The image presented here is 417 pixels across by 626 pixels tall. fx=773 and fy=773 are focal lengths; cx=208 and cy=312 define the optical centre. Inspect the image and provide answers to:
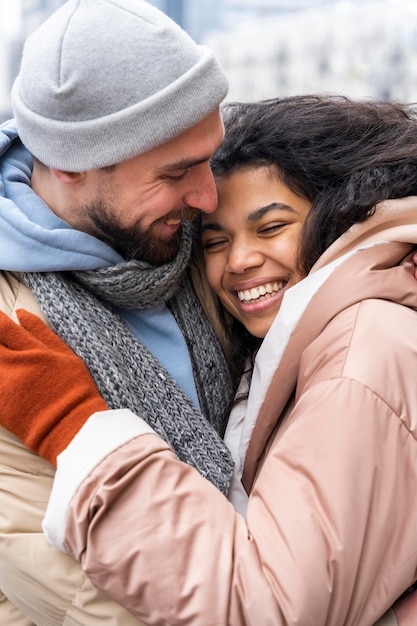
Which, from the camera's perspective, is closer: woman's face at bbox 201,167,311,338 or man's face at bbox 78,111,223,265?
man's face at bbox 78,111,223,265

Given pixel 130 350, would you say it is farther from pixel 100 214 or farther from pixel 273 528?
pixel 273 528

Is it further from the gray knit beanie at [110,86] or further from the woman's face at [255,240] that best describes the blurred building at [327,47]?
the gray knit beanie at [110,86]

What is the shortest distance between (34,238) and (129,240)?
22 cm

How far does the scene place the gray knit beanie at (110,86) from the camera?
1.48 m

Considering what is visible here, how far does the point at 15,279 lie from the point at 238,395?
0.58 m

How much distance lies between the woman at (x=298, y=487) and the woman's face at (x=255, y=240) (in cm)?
21

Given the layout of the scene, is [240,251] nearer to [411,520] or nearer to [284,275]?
[284,275]

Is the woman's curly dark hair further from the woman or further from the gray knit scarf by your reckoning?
the gray knit scarf

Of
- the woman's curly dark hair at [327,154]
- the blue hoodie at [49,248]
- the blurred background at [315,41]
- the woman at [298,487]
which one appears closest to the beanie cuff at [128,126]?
the blue hoodie at [49,248]

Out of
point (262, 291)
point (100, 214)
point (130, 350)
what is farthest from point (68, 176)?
point (262, 291)

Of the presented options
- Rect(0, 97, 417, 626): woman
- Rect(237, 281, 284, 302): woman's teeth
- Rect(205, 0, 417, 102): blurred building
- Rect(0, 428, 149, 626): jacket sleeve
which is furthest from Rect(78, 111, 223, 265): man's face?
Rect(205, 0, 417, 102): blurred building

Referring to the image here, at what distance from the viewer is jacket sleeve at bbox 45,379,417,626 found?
1148 mm

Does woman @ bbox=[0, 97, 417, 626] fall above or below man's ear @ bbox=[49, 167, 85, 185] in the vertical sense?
below

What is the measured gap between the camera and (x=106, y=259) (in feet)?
5.26
